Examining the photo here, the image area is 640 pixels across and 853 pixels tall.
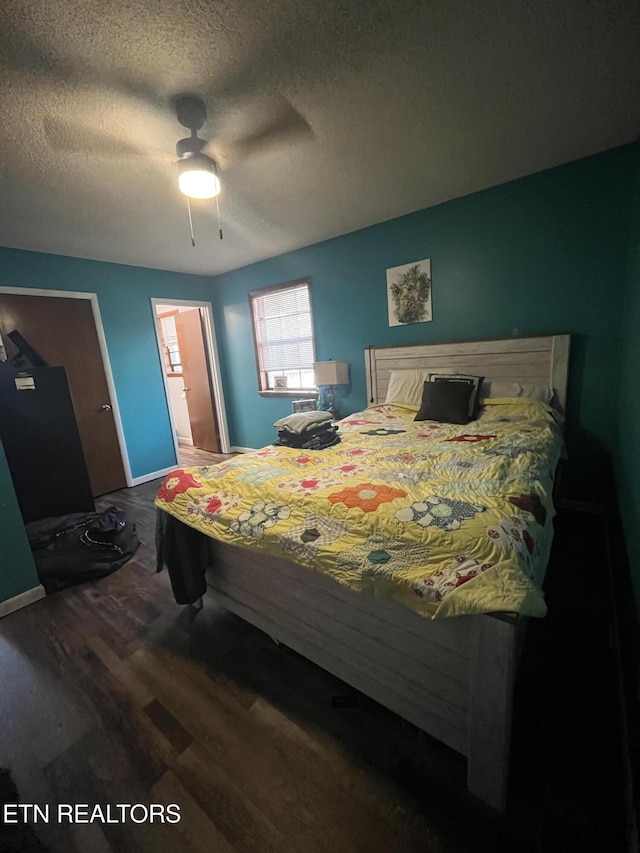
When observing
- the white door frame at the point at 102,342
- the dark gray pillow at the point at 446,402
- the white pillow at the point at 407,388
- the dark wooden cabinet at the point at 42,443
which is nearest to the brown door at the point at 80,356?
the white door frame at the point at 102,342

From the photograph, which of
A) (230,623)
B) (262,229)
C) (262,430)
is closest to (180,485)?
(230,623)

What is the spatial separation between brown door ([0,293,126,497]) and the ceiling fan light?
2.41 metres

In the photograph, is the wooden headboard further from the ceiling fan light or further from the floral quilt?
the ceiling fan light

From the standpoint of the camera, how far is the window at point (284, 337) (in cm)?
402

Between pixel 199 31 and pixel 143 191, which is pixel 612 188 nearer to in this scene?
pixel 199 31

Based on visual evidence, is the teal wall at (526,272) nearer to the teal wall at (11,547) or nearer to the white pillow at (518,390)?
the white pillow at (518,390)

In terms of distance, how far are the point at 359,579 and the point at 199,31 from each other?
6.52ft

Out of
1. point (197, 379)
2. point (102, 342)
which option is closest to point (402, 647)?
point (102, 342)

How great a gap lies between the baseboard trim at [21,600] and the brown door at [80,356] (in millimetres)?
1735

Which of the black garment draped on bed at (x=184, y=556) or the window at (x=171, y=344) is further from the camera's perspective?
the window at (x=171, y=344)

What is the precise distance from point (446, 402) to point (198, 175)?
2.17 meters

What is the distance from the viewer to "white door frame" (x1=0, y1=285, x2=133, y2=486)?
124 inches

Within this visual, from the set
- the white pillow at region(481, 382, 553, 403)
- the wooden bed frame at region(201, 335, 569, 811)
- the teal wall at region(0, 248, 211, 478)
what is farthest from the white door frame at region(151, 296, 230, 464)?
the white pillow at region(481, 382, 553, 403)

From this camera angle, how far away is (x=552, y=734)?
1153 millimetres
